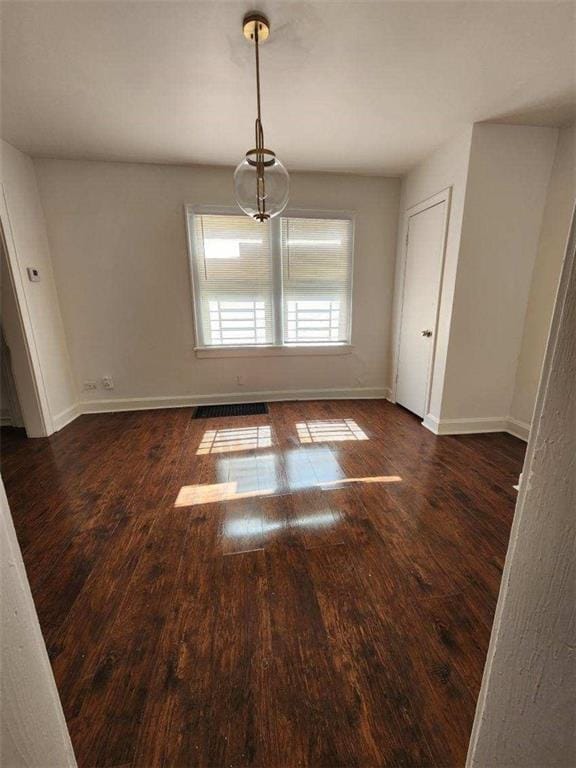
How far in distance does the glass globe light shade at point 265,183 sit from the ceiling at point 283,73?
0.70m

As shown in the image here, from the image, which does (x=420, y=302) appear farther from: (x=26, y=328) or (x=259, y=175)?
(x=26, y=328)

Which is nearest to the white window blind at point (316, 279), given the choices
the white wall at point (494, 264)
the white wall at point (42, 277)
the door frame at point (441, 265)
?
the door frame at point (441, 265)

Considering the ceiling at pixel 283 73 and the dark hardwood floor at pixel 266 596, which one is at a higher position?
the ceiling at pixel 283 73

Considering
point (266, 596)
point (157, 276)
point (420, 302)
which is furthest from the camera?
point (157, 276)

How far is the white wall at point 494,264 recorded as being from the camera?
99.4 inches

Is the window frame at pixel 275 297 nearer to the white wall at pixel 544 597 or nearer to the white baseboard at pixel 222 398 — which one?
the white baseboard at pixel 222 398

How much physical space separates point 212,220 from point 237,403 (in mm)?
2149

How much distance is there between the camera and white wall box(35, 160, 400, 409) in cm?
321

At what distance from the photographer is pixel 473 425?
120 inches

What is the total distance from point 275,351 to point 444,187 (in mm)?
2374

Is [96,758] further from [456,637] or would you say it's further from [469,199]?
[469,199]

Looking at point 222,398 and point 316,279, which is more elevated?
point 316,279

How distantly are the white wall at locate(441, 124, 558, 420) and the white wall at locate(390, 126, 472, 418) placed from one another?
0.05m

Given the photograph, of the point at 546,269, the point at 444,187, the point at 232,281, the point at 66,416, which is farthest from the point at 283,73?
the point at 66,416
